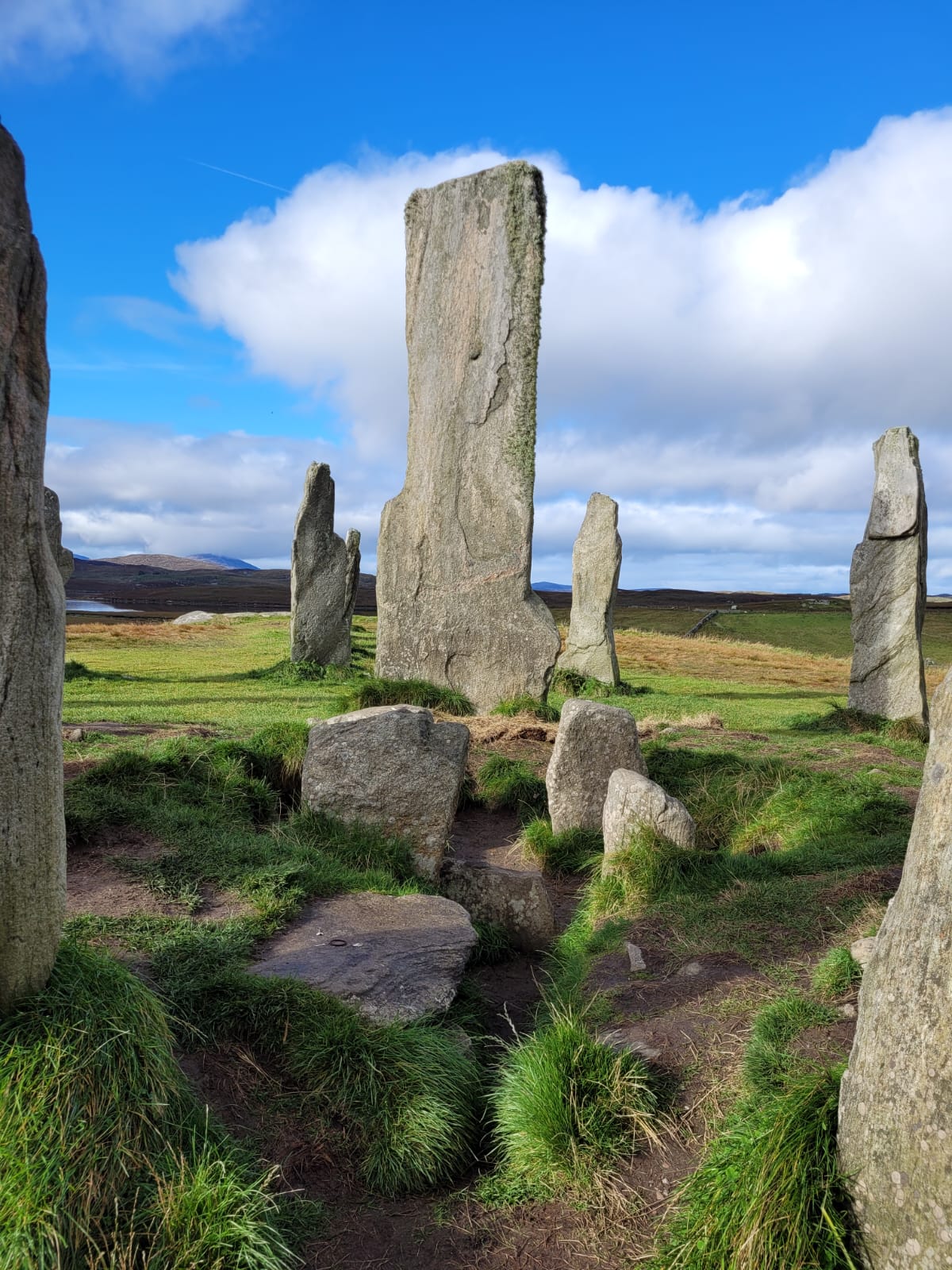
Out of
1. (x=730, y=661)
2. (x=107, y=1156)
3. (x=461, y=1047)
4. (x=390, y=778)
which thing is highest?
(x=730, y=661)

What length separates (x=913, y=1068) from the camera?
2.96 meters

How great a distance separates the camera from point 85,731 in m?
9.44

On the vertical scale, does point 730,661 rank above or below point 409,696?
below

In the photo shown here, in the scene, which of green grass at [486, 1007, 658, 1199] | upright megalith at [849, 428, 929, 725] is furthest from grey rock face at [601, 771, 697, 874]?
upright megalith at [849, 428, 929, 725]

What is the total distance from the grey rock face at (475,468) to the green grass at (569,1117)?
26.0 feet

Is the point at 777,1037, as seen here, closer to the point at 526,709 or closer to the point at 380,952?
the point at 380,952

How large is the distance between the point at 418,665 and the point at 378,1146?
8332 mm

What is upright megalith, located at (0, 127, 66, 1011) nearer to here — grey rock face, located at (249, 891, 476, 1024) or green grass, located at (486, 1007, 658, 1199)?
grey rock face, located at (249, 891, 476, 1024)

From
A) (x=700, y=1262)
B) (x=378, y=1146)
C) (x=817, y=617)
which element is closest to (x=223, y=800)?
(x=378, y=1146)

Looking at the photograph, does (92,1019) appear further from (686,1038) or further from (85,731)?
(85,731)

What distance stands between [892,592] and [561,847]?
8.13 m

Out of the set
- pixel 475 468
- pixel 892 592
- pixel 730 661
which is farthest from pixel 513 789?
pixel 730 661

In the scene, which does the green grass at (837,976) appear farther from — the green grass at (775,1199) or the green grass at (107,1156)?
the green grass at (107,1156)

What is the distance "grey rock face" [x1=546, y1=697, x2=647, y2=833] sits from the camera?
880 centimetres
